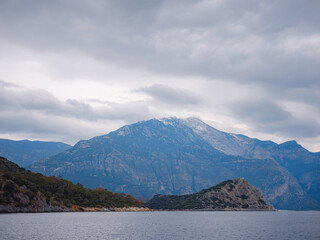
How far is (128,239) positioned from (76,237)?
50.0 ft

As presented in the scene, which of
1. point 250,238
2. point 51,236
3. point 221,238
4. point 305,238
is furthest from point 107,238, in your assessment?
point 305,238

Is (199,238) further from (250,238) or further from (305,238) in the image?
(305,238)

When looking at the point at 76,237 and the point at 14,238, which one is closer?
the point at 14,238

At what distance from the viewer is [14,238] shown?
308 ft

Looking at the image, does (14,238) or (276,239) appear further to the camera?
(276,239)

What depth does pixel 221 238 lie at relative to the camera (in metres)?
105

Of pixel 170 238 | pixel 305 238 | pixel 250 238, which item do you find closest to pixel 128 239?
pixel 170 238

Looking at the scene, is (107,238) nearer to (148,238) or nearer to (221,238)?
(148,238)

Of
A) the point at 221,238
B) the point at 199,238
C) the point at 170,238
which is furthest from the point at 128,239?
the point at 221,238

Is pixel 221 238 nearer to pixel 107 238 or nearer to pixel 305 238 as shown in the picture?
pixel 305 238

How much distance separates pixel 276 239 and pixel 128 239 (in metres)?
43.8

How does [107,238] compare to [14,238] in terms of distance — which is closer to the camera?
[14,238]

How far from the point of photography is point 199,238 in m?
105

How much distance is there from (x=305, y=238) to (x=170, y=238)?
41.4 meters
